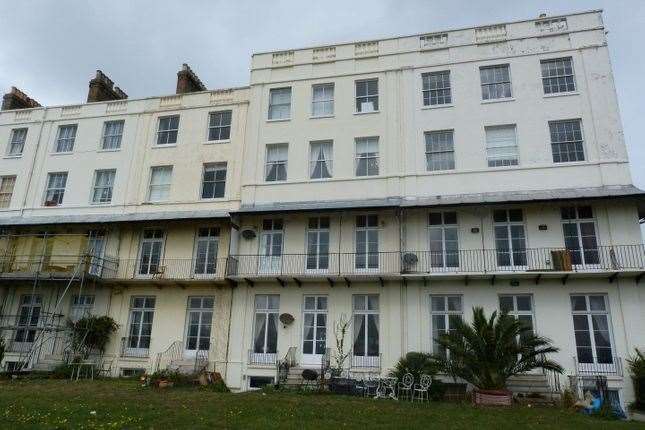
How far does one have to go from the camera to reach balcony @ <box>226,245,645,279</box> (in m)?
16.7

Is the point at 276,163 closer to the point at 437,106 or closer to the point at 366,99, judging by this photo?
the point at 366,99

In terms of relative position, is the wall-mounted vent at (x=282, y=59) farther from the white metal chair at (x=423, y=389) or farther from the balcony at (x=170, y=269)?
the white metal chair at (x=423, y=389)

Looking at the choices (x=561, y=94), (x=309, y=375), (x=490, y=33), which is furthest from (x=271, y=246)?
(x=561, y=94)

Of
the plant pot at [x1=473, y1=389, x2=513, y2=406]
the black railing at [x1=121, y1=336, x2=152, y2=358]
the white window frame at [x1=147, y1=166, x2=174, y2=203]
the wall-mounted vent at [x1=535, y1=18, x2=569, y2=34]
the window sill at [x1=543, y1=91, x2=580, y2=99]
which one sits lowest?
the plant pot at [x1=473, y1=389, x2=513, y2=406]

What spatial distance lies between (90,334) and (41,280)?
12.9 ft

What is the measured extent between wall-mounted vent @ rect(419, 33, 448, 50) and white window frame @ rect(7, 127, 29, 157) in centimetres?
2003

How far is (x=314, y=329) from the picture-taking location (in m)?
19.0

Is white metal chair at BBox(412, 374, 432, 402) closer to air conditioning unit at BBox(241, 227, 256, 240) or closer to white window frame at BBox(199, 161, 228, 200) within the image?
air conditioning unit at BBox(241, 227, 256, 240)

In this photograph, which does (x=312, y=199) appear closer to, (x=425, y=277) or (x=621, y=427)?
(x=425, y=277)

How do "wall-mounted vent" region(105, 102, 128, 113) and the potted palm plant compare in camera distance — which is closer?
the potted palm plant

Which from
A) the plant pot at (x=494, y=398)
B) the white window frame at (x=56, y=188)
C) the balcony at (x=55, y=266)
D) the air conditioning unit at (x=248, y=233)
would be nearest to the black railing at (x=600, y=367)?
the plant pot at (x=494, y=398)

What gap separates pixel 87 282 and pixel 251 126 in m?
9.58

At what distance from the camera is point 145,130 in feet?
79.8

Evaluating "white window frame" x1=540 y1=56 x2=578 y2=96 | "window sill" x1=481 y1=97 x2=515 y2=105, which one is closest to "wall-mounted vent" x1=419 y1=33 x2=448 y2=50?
"window sill" x1=481 y1=97 x2=515 y2=105
